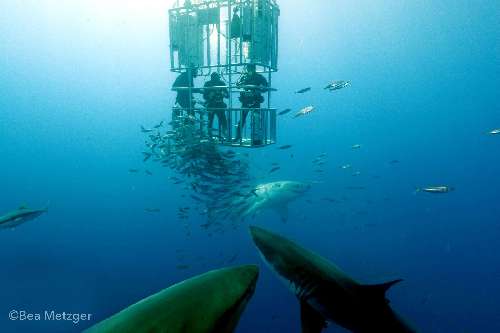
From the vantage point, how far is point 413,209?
4344cm

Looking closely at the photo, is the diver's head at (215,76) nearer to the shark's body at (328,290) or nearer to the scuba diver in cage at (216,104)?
the scuba diver in cage at (216,104)

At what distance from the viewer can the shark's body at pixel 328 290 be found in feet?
5.68

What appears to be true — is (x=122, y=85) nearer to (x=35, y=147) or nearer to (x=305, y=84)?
(x=35, y=147)

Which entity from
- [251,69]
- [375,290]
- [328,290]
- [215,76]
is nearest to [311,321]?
[328,290]

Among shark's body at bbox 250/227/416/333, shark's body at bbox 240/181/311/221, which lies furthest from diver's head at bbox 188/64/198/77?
shark's body at bbox 250/227/416/333

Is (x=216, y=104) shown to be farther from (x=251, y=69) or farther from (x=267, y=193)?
(x=267, y=193)

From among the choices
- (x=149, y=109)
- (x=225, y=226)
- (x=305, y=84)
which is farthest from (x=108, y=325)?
(x=149, y=109)

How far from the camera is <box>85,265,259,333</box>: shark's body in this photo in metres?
0.73

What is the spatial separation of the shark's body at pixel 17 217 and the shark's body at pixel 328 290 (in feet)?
19.8

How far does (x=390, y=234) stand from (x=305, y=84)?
271 ft

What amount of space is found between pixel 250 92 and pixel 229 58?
0.86m

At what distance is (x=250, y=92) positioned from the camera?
779cm

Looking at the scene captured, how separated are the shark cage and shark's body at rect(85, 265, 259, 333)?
6850mm

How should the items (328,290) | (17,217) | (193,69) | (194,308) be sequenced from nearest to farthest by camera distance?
(194,308) < (328,290) < (17,217) < (193,69)
